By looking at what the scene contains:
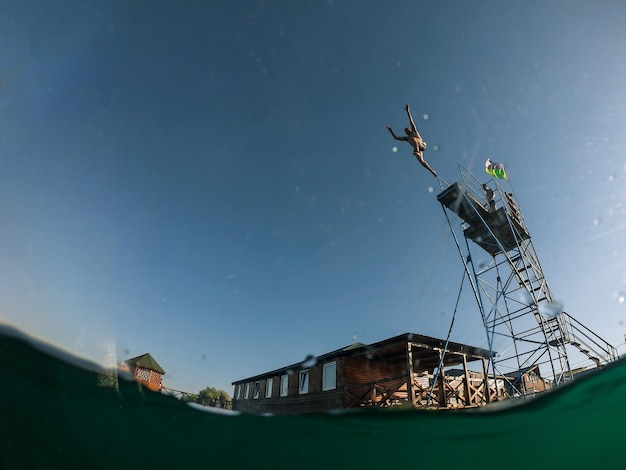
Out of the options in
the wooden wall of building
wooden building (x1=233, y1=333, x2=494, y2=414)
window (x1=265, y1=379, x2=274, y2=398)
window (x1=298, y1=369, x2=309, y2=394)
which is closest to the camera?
window (x1=265, y1=379, x2=274, y2=398)

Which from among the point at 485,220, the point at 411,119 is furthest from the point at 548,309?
the point at 411,119

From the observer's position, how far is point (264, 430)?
5203mm

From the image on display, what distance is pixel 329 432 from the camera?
17.3 ft

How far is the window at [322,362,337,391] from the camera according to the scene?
5286 mm

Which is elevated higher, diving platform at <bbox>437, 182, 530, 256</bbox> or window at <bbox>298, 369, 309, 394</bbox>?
diving platform at <bbox>437, 182, 530, 256</bbox>

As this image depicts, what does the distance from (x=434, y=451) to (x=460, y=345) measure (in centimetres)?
224

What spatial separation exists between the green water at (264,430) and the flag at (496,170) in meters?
4.01

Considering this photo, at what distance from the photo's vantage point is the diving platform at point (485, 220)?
8.62m

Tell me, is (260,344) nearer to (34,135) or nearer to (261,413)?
(261,413)

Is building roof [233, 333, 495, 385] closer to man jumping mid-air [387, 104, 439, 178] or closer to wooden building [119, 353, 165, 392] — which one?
wooden building [119, 353, 165, 392]

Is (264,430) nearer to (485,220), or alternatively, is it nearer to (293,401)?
(293,401)

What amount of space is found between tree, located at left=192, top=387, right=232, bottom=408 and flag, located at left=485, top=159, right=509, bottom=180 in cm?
672

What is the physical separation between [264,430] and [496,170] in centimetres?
723

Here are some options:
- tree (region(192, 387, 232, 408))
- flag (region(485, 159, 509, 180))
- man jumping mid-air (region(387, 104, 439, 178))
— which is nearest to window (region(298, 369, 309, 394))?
tree (region(192, 387, 232, 408))
